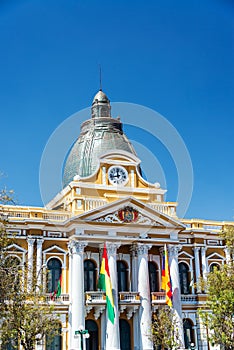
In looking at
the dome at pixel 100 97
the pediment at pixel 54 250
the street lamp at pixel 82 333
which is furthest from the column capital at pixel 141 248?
the dome at pixel 100 97

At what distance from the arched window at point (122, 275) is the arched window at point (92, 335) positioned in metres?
3.39

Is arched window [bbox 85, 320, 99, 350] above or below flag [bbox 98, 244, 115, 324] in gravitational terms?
below

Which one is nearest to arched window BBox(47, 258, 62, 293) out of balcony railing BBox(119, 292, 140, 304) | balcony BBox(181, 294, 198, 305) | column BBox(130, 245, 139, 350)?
balcony railing BBox(119, 292, 140, 304)

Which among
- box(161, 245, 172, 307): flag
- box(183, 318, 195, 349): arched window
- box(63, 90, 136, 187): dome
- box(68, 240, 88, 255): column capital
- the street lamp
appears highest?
box(63, 90, 136, 187): dome

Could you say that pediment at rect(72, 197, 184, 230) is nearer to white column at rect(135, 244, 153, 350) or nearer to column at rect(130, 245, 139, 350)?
white column at rect(135, 244, 153, 350)

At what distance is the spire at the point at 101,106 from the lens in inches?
1852

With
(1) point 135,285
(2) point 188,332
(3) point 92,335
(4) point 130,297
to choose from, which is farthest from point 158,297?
(3) point 92,335

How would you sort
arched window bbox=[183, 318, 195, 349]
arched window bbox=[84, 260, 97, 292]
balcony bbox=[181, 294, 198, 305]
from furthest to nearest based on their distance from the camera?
balcony bbox=[181, 294, 198, 305] → arched window bbox=[183, 318, 195, 349] → arched window bbox=[84, 260, 97, 292]

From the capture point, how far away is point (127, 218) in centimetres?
3884

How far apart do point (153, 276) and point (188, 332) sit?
17.0ft

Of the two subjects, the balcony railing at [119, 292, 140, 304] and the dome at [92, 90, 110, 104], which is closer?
the balcony railing at [119, 292, 140, 304]

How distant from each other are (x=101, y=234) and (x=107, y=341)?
24.9 ft

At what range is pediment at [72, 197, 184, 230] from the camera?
37969 mm

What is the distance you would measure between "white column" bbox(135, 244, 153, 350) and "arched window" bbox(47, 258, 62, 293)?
19.9 feet
